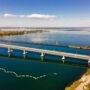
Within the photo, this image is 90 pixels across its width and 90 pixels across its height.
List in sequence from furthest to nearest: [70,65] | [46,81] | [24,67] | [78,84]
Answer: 1. [70,65]
2. [24,67]
3. [46,81]
4. [78,84]

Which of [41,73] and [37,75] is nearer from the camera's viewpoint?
[37,75]

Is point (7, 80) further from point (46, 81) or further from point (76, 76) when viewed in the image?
point (76, 76)

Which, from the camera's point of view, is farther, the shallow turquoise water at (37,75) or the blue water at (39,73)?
the blue water at (39,73)

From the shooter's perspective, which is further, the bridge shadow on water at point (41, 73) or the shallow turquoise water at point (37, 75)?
the bridge shadow on water at point (41, 73)

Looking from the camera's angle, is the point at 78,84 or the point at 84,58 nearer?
the point at 78,84

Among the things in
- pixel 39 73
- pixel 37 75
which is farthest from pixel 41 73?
pixel 37 75

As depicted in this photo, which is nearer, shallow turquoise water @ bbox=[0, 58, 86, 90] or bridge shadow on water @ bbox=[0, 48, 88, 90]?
shallow turquoise water @ bbox=[0, 58, 86, 90]

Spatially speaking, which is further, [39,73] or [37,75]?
[39,73]

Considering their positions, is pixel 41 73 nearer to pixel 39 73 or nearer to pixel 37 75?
pixel 39 73

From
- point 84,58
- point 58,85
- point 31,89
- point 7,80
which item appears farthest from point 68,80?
point 84,58

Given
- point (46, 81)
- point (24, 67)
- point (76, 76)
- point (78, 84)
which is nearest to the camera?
point (78, 84)

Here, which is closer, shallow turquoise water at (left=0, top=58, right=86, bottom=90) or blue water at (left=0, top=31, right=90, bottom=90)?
shallow turquoise water at (left=0, top=58, right=86, bottom=90)
